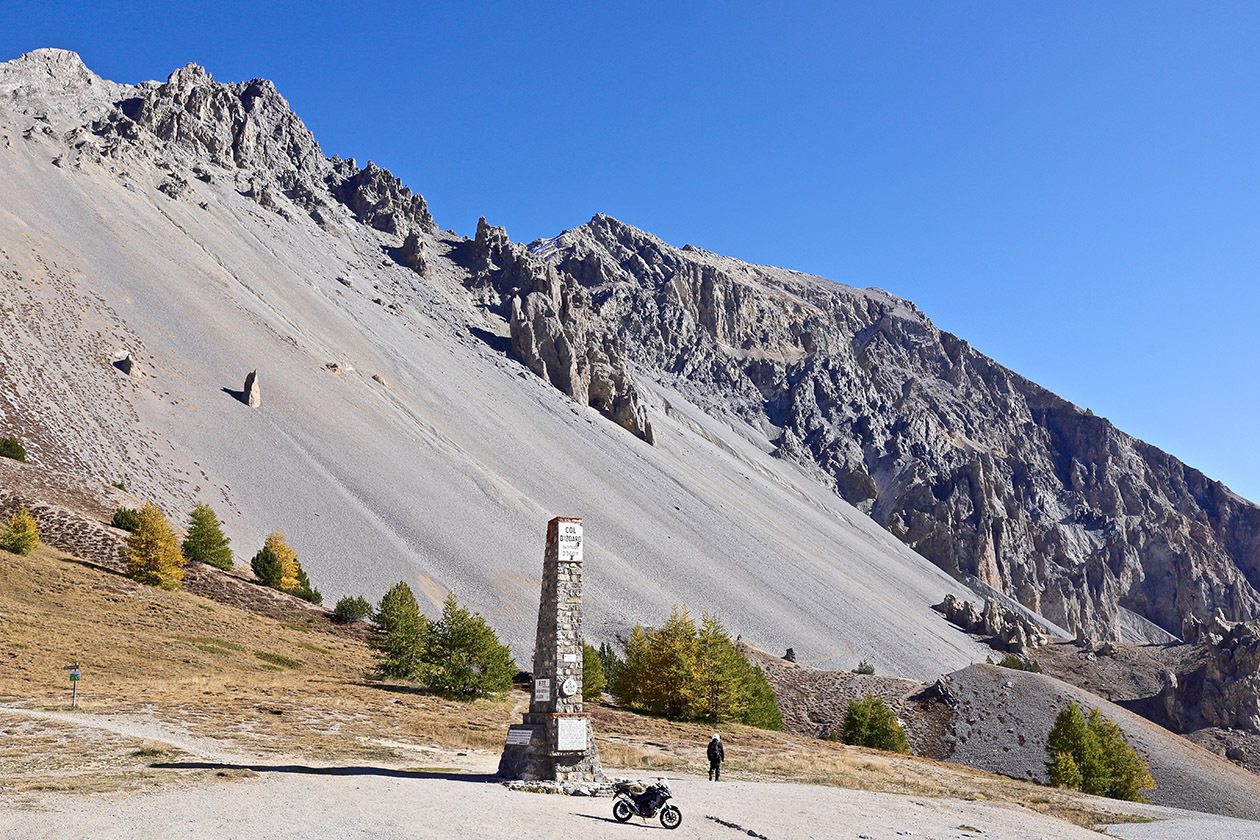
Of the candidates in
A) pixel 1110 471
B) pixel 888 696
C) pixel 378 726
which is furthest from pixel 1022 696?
pixel 1110 471

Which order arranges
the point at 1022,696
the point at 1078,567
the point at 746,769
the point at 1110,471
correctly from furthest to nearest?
the point at 1110,471
the point at 1078,567
the point at 1022,696
the point at 746,769

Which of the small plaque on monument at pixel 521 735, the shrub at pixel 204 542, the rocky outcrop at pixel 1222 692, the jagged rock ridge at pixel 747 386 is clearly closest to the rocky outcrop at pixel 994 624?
the rocky outcrop at pixel 1222 692

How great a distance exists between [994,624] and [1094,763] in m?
67.1

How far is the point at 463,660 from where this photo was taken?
35219 millimetres

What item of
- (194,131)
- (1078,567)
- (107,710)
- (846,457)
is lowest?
(107,710)

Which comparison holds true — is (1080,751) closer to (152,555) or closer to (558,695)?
(558,695)

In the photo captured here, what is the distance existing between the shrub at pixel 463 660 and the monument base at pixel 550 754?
15.9 meters

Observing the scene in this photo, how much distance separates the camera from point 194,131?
13738 centimetres

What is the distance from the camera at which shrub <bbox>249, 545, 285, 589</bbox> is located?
51656 mm

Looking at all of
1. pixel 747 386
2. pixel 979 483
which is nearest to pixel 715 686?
pixel 979 483

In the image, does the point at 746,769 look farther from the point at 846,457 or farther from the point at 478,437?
the point at 846,457

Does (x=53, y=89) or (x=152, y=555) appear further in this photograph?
(x=53, y=89)

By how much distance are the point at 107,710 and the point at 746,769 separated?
18534 mm

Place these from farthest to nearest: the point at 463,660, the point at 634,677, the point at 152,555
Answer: the point at 152,555 < the point at 634,677 < the point at 463,660
